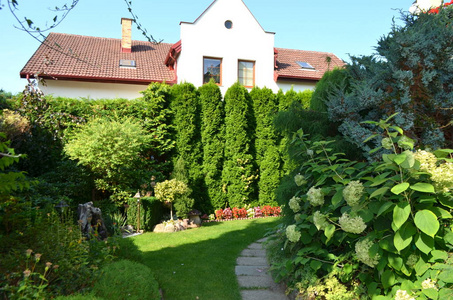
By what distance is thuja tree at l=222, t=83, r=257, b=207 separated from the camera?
10.7m

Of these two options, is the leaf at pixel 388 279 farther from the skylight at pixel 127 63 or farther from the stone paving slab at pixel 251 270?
the skylight at pixel 127 63

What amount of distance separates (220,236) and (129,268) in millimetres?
4155

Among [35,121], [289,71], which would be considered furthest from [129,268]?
[289,71]

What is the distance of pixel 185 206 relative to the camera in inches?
348

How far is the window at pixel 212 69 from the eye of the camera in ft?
42.5

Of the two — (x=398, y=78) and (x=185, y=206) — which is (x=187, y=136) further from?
(x=398, y=78)

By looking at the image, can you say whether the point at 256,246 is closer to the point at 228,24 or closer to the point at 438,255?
the point at 438,255

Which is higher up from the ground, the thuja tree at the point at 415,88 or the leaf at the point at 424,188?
the thuja tree at the point at 415,88

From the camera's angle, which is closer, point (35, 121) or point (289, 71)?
point (35, 121)

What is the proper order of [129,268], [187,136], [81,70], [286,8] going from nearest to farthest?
1. [129,268]
2. [286,8]
3. [187,136]
4. [81,70]

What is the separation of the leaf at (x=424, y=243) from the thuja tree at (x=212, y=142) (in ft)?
26.8

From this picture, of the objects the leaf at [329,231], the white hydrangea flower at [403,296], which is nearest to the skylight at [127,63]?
the leaf at [329,231]

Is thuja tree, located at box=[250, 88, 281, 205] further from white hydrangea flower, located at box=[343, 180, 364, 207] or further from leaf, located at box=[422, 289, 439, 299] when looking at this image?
leaf, located at box=[422, 289, 439, 299]

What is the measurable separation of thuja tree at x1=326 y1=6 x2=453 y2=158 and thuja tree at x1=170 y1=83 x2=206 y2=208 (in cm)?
688
